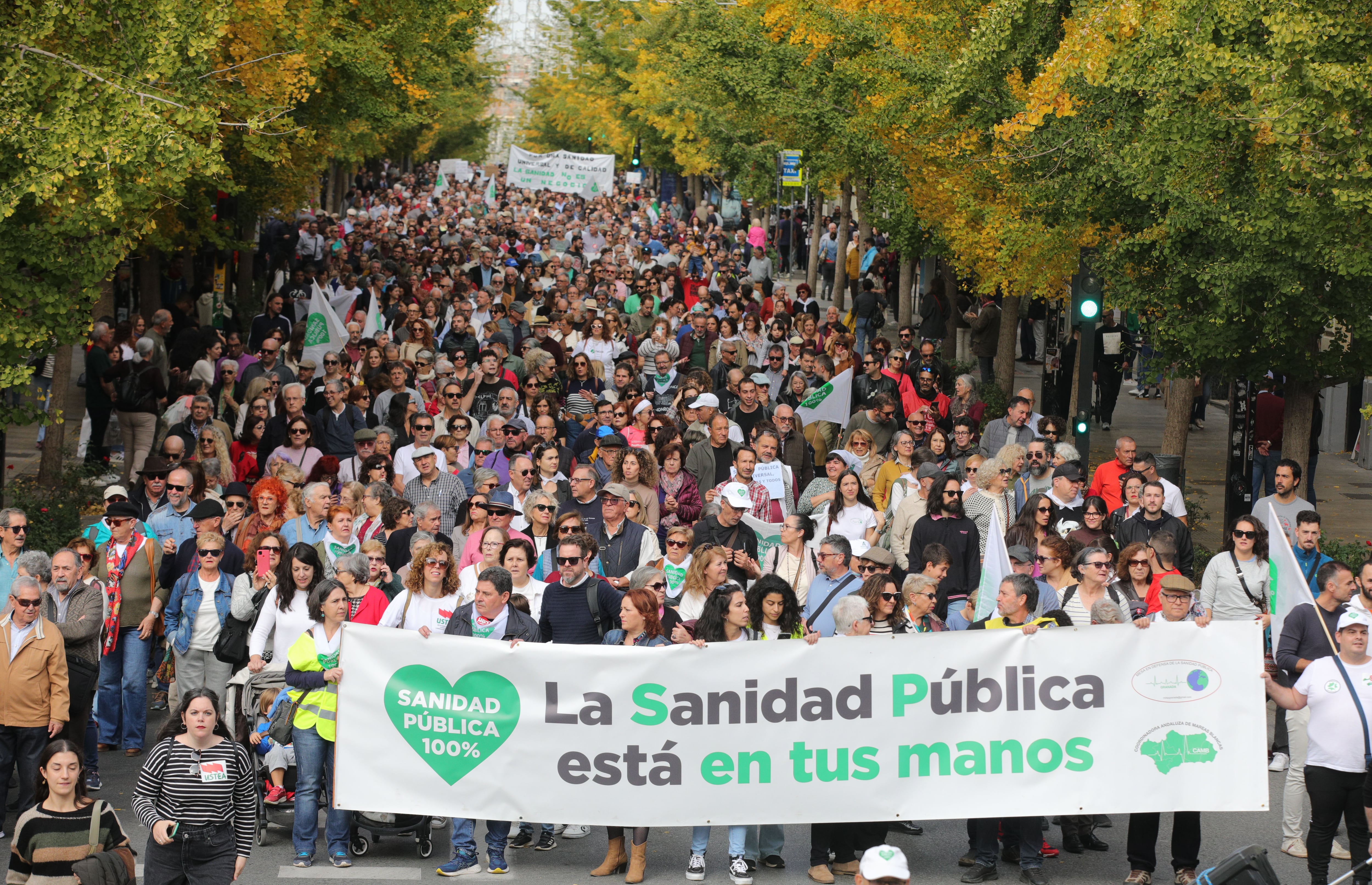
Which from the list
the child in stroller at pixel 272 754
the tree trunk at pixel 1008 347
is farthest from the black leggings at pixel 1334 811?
the tree trunk at pixel 1008 347

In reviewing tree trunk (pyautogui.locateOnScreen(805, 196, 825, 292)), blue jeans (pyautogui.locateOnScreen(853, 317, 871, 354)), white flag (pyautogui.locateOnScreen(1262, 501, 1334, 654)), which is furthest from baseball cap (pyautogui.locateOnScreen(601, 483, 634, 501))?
tree trunk (pyautogui.locateOnScreen(805, 196, 825, 292))

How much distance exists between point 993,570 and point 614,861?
3.19 meters

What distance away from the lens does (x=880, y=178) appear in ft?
76.2

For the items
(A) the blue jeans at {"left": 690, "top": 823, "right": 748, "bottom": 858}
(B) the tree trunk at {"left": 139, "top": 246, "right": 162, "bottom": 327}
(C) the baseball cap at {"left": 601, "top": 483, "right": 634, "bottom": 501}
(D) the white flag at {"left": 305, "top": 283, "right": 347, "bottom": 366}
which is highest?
(B) the tree trunk at {"left": 139, "top": 246, "right": 162, "bottom": 327}

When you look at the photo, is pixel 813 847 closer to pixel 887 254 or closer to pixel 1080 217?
pixel 1080 217

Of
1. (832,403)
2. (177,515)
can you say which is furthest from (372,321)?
(177,515)

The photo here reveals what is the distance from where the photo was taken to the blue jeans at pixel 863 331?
29.0 meters

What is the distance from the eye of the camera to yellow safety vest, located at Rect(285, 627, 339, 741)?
898cm

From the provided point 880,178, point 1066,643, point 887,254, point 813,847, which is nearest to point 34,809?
point 813,847

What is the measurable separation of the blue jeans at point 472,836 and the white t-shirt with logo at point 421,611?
1.21m

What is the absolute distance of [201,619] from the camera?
34.7ft

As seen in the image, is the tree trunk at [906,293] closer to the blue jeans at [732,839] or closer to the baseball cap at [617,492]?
the baseball cap at [617,492]

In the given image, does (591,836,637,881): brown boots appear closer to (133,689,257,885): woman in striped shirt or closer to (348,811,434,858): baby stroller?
(348,811,434,858): baby stroller

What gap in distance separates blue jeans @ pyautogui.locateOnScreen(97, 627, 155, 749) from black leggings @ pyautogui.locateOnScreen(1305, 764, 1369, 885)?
7.25 metres
